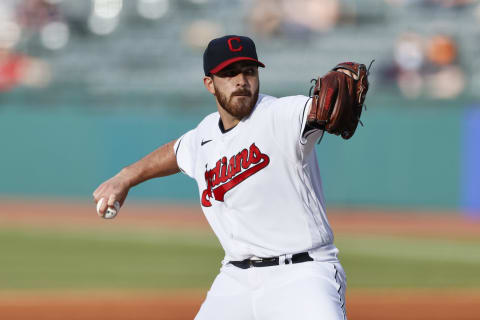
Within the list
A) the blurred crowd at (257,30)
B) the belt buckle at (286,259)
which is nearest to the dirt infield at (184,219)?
the blurred crowd at (257,30)

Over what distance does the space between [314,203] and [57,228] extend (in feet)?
38.8

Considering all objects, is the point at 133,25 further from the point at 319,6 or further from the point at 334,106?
the point at 334,106

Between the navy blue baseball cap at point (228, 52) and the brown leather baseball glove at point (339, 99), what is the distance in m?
0.47

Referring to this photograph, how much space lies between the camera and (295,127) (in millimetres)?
3615

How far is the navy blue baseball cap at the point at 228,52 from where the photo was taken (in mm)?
3812

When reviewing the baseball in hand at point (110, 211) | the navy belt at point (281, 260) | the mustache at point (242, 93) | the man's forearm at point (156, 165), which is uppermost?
the mustache at point (242, 93)

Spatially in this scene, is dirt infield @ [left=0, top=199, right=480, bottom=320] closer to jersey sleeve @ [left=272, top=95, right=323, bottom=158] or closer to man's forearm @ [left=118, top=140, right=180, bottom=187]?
man's forearm @ [left=118, top=140, right=180, bottom=187]

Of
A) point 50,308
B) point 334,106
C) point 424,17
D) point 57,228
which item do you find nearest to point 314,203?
point 334,106

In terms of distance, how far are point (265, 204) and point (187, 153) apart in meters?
0.71

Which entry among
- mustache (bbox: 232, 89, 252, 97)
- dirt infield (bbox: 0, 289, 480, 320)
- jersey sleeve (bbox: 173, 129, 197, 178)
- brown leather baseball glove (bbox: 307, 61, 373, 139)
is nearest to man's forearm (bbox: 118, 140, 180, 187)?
jersey sleeve (bbox: 173, 129, 197, 178)

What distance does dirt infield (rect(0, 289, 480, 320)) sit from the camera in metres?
7.48

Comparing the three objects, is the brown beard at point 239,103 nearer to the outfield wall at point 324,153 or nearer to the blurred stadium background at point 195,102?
the blurred stadium background at point 195,102

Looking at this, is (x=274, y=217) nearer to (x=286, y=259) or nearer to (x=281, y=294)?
(x=286, y=259)

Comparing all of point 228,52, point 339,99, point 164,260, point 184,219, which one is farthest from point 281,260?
point 184,219
